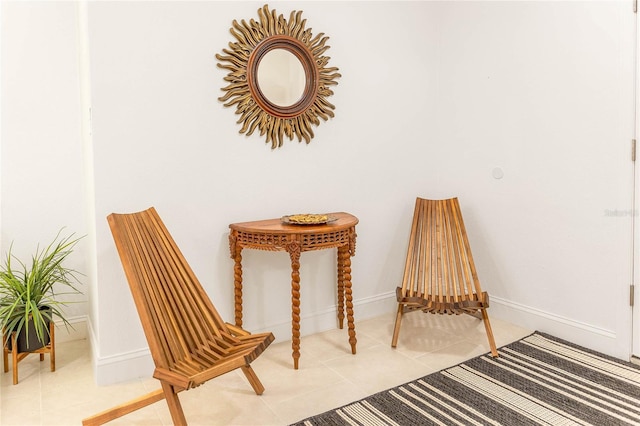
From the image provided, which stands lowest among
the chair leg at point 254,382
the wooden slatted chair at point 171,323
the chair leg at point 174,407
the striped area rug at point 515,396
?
the striped area rug at point 515,396

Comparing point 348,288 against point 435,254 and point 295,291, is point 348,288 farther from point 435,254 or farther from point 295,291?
point 435,254

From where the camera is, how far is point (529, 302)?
3.14 metres

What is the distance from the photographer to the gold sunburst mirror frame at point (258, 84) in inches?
107

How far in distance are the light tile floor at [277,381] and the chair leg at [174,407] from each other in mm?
307

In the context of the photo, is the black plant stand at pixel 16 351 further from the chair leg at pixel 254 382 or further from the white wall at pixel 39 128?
the chair leg at pixel 254 382

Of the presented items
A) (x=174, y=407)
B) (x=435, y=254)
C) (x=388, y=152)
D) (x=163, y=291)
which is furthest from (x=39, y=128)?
(x=435, y=254)

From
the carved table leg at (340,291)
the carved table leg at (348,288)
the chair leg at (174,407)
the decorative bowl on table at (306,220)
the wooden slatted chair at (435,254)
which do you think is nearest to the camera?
the chair leg at (174,407)

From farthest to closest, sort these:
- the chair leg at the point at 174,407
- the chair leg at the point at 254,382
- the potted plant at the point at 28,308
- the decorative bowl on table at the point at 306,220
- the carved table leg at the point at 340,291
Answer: the carved table leg at the point at 340,291, the decorative bowl on table at the point at 306,220, the potted plant at the point at 28,308, the chair leg at the point at 254,382, the chair leg at the point at 174,407

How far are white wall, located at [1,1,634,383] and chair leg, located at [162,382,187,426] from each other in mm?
813

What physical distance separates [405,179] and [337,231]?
1143 mm

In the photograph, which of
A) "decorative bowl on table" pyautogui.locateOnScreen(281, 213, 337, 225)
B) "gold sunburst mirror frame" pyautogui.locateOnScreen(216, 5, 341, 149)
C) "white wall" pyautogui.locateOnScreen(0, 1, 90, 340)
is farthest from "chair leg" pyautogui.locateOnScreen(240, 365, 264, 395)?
"white wall" pyautogui.locateOnScreen(0, 1, 90, 340)

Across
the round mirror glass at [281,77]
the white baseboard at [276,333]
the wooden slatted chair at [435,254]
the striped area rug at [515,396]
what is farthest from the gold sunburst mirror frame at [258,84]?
the striped area rug at [515,396]

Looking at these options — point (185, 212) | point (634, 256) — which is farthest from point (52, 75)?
point (634, 256)

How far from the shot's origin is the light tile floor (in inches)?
84.4
